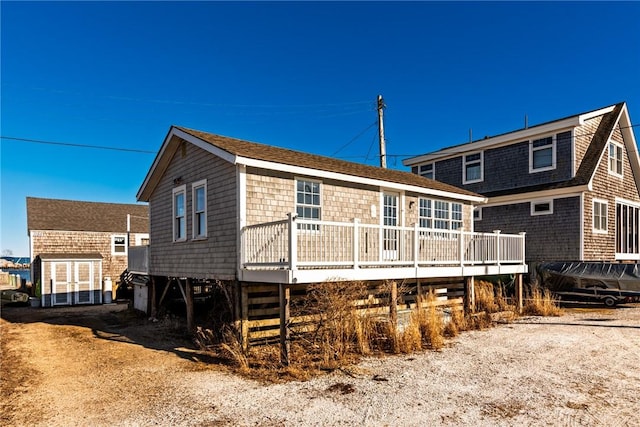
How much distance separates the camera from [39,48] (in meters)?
14.9

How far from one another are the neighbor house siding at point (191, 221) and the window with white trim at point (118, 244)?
461 inches

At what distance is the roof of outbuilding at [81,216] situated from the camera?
23297 millimetres

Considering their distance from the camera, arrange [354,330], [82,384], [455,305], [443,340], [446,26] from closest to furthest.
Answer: [82,384] → [354,330] → [443,340] → [455,305] → [446,26]

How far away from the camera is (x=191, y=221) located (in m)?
11.9

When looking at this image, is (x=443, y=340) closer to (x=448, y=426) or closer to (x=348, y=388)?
(x=348, y=388)

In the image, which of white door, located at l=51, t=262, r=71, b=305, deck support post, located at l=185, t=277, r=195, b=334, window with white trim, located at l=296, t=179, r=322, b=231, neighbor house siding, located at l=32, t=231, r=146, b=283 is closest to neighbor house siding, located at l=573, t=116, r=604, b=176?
window with white trim, located at l=296, t=179, r=322, b=231

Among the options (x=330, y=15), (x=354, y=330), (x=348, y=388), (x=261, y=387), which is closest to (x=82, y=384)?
(x=261, y=387)

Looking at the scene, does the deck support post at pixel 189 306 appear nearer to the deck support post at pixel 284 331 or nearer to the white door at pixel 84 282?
the deck support post at pixel 284 331

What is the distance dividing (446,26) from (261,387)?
1439 cm

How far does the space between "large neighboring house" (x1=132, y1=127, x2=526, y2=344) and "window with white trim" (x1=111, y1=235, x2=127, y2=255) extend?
38.1 ft

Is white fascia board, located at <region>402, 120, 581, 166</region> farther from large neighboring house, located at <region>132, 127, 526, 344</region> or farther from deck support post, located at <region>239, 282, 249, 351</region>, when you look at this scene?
deck support post, located at <region>239, 282, 249, 351</region>

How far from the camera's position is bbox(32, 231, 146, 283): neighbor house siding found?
2262 centimetres

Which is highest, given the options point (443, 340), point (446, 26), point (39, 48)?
point (446, 26)

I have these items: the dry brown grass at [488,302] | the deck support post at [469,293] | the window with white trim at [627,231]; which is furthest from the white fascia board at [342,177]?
the window with white trim at [627,231]
